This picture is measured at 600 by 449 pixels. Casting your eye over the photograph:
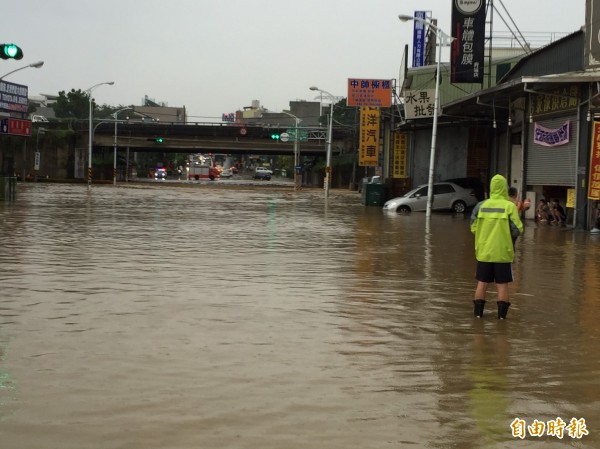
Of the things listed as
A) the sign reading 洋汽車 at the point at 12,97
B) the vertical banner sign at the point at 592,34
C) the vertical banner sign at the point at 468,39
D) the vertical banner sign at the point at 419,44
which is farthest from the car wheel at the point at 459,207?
the sign reading 洋汽車 at the point at 12,97

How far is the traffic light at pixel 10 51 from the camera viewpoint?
65.6 feet

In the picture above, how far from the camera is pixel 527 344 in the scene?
9055 mm

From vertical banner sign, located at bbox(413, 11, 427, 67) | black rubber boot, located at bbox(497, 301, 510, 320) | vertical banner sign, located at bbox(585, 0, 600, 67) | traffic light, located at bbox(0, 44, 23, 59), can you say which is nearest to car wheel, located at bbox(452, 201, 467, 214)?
vertical banner sign, located at bbox(585, 0, 600, 67)

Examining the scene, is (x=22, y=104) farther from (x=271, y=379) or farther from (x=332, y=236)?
(x=271, y=379)

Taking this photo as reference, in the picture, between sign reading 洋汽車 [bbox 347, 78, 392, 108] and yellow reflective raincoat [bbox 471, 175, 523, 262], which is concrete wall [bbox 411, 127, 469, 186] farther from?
yellow reflective raincoat [bbox 471, 175, 523, 262]

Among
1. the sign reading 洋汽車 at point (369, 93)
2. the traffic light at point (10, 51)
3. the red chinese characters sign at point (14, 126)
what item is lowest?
the red chinese characters sign at point (14, 126)

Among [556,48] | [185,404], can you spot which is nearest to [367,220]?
[556,48]

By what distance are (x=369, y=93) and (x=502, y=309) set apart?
44.9 metres

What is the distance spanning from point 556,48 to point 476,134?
48.0 ft

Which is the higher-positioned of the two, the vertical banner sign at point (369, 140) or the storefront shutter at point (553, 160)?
the vertical banner sign at point (369, 140)

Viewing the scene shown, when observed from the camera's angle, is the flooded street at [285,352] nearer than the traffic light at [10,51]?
Yes

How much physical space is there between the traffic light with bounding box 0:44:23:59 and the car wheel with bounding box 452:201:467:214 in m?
24.3

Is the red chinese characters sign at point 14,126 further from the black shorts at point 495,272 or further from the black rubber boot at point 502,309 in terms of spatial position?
the black rubber boot at point 502,309

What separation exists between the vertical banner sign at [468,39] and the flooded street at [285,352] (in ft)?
74.1
